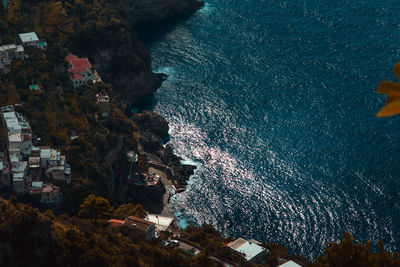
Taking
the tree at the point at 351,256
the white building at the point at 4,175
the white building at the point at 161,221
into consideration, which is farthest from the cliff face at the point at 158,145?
the tree at the point at 351,256

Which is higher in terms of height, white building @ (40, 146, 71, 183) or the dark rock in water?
white building @ (40, 146, 71, 183)

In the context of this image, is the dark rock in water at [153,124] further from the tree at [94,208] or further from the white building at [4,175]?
the white building at [4,175]

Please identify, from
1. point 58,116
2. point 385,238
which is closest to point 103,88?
point 58,116

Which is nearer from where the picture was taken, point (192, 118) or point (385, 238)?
point (385, 238)

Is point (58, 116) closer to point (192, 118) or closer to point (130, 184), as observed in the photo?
point (130, 184)

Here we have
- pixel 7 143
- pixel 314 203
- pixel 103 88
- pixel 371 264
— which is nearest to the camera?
pixel 371 264

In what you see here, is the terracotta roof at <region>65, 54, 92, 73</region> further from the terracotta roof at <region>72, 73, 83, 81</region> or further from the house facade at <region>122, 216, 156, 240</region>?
the house facade at <region>122, 216, 156, 240</region>

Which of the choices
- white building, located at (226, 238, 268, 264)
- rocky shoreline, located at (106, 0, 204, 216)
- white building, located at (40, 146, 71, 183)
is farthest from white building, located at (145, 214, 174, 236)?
white building, located at (40, 146, 71, 183)
